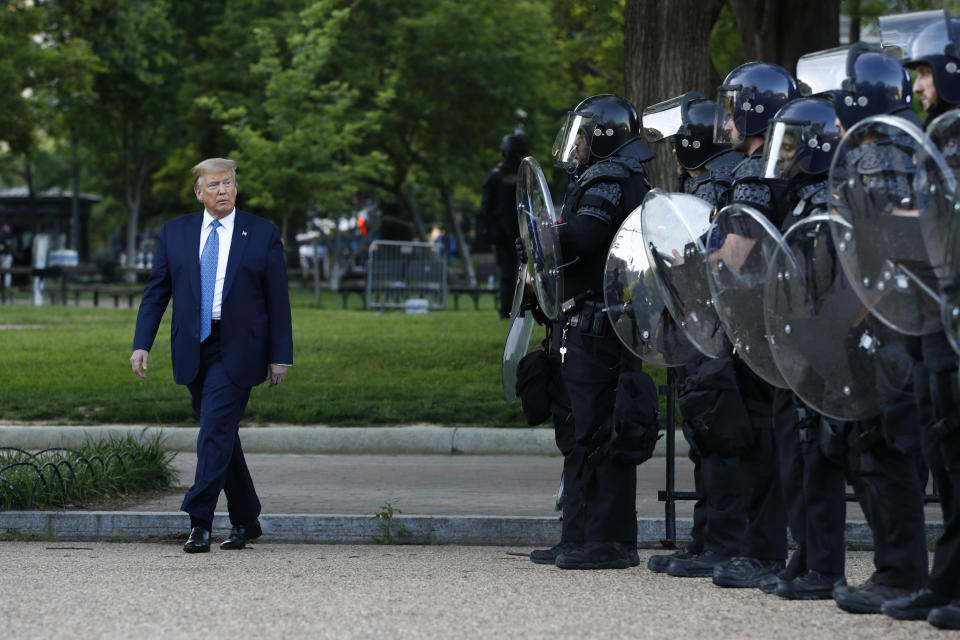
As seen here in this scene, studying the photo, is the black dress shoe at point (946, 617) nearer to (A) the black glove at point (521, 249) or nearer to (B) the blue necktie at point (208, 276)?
(A) the black glove at point (521, 249)

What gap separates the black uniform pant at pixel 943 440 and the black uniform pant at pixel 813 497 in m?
0.52

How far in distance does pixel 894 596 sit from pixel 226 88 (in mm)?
35536

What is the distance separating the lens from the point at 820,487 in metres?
5.46

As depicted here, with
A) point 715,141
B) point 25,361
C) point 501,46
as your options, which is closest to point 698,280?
point 715,141

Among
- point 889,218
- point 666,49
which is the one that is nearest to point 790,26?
point 666,49

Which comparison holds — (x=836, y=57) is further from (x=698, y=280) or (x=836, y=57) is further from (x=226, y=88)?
(x=226, y=88)

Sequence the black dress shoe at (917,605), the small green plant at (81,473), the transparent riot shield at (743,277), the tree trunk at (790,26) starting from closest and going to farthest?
the black dress shoe at (917,605)
the transparent riot shield at (743,277)
the small green plant at (81,473)
the tree trunk at (790,26)

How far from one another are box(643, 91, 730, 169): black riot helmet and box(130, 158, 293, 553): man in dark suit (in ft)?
6.61

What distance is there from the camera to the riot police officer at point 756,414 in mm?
5883

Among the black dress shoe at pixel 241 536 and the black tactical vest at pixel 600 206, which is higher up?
the black tactical vest at pixel 600 206

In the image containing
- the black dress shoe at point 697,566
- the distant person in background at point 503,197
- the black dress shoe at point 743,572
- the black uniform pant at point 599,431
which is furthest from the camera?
the distant person in background at point 503,197

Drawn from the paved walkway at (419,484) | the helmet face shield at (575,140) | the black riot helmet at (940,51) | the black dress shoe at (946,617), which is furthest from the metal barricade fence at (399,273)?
the black dress shoe at (946,617)

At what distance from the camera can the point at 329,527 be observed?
24.0 ft

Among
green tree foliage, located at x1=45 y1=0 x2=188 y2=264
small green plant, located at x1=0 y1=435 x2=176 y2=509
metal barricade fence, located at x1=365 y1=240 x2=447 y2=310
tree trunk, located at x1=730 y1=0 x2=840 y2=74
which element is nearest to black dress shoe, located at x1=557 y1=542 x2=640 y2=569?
small green plant, located at x1=0 y1=435 x2=176 y2=509
